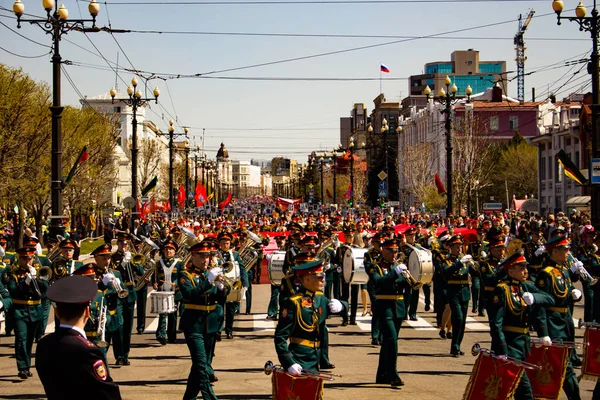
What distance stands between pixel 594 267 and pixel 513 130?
79.1 metres

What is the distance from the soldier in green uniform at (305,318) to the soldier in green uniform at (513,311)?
1.61m

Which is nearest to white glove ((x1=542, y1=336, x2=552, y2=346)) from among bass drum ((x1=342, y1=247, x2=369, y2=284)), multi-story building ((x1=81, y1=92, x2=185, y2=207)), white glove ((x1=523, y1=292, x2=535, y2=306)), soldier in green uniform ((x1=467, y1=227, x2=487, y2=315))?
white glove ((x1=523, y1=292, x2=535, y2=306))

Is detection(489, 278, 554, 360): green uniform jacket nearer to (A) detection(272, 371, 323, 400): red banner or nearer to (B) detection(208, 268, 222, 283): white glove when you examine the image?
(A) detection(272, 371, 323, 400): red banner

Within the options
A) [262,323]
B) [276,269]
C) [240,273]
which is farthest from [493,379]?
[262,323]

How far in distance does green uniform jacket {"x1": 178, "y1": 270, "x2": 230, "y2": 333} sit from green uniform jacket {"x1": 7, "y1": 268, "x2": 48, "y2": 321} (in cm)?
349

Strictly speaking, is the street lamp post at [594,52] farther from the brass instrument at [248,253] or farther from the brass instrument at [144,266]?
the brass instrument at [144,266]

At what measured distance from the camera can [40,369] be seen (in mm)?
5062

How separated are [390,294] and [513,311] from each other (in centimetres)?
312

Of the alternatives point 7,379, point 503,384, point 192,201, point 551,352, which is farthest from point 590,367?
point 192,201

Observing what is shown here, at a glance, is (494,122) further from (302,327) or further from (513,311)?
(302,327)

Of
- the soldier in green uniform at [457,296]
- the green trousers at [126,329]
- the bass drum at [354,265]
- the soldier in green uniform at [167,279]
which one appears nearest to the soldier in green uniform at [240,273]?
the soldier in green uniform at [167,279]

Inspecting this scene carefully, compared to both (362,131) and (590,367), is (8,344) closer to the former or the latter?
(590,367)

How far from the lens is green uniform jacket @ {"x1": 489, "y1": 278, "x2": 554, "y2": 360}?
352 inches

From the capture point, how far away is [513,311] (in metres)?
9.10
